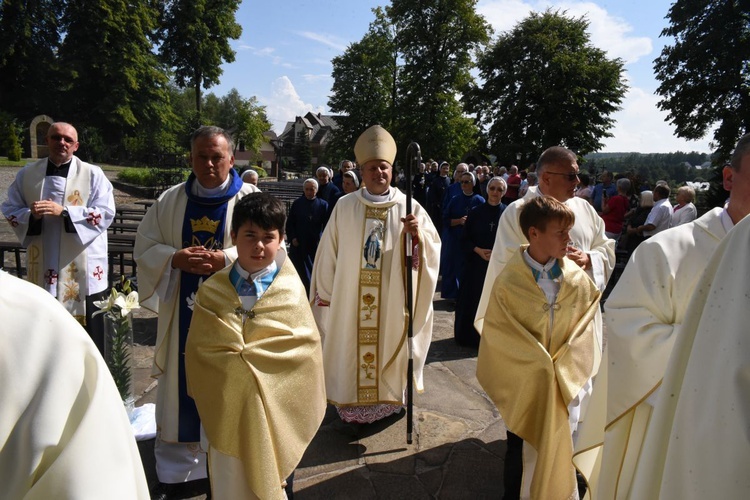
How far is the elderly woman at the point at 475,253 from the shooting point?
252 inches

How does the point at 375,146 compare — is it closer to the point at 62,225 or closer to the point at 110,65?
the point at 62,225

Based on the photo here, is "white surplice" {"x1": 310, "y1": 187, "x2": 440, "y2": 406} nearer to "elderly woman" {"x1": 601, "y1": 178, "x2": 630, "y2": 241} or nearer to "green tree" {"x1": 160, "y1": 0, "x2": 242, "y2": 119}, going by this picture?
"elderly woman" {"x1": 601, "y1": 178, "x2": 630, "y2": 241}

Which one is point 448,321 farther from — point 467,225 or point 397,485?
point 397,485

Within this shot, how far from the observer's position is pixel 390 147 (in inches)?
171

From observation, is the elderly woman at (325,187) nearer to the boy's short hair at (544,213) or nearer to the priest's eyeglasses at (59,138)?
the priest's eyeglasses at (59,138)

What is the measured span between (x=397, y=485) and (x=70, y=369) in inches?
109

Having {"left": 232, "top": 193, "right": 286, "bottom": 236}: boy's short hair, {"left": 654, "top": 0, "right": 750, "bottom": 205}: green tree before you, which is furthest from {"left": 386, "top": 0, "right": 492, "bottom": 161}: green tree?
{"left": 232, "top": 193, "right": 286, "bottom": 236}: boy's short hair

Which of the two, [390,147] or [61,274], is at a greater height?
[390,147]

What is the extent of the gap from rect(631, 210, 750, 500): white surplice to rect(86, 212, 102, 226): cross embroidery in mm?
4507

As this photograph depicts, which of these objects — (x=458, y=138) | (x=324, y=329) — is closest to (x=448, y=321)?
(x=324, y=329)

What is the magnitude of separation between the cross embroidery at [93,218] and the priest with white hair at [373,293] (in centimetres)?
195

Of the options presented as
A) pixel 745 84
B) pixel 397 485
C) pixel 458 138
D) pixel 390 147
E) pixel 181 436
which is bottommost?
pixel 397 485

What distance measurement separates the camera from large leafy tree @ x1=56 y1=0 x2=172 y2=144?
34906mm

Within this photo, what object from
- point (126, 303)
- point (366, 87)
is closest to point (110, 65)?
point (366, 87)
